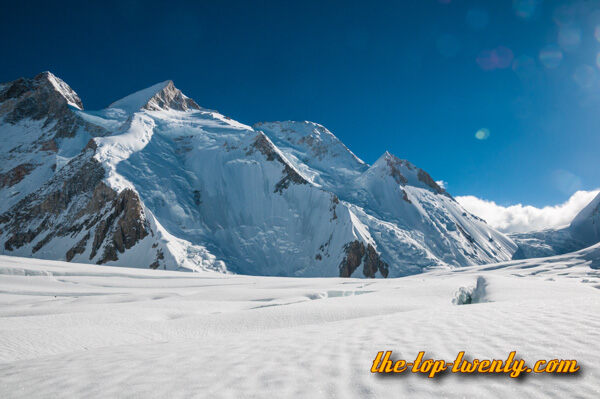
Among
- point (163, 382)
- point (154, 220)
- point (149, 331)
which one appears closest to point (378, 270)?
point (154, 220)

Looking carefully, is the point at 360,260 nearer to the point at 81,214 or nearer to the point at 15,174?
the point at 81,214

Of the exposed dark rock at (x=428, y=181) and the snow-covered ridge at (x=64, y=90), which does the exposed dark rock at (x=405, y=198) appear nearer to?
the exposed dark rock at (x=428, y=181)

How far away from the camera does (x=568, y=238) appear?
13088cm

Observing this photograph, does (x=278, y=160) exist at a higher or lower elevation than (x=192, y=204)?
higher

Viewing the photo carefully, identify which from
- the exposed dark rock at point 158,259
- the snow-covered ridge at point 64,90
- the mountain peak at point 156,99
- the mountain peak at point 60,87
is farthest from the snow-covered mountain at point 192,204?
the mountain peak at point 156,99

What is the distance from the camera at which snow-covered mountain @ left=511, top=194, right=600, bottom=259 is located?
384 feet

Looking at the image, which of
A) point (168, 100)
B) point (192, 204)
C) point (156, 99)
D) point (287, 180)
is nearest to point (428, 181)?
point (287, 180)

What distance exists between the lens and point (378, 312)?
957cm

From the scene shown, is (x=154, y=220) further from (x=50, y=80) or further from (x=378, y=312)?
(x=50, y=80)

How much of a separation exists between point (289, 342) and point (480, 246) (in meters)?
117

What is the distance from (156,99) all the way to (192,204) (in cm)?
7284

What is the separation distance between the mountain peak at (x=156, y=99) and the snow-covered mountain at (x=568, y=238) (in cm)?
15157

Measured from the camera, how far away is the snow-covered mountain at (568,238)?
117 m

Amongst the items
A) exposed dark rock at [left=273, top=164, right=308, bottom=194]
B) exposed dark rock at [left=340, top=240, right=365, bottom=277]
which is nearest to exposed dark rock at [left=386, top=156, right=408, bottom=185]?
exposed dark rock at [left=273, top=164, right=308, bottom=194]
